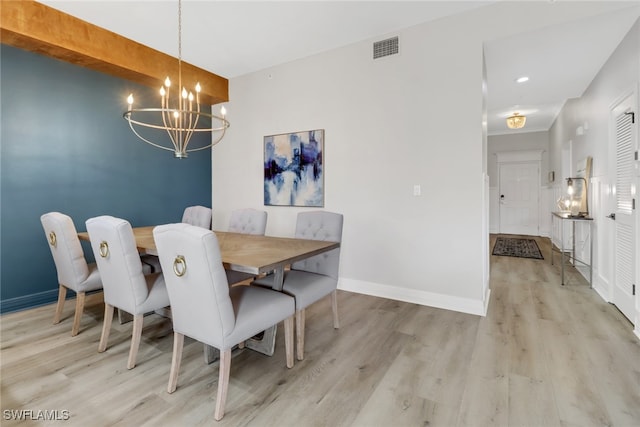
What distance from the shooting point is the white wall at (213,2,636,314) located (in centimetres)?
286

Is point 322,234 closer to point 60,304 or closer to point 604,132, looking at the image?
point 60,304

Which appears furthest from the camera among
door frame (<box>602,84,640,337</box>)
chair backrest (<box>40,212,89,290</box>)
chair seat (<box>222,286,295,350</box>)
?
door frame (<box>602,84,640,337</box>)

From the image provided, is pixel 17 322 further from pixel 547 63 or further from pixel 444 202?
pixel 547 63

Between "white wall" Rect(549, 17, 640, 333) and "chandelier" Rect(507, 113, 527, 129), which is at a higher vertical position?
"chandelier" Rect(507, 113, 527, 129)

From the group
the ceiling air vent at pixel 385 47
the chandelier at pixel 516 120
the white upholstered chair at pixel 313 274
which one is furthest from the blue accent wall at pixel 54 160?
the chandelier at pixel 516 120

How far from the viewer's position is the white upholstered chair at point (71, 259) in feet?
7.72

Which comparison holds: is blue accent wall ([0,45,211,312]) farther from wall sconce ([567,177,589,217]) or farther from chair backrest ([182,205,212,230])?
wall sconce ([567,177,589,217])

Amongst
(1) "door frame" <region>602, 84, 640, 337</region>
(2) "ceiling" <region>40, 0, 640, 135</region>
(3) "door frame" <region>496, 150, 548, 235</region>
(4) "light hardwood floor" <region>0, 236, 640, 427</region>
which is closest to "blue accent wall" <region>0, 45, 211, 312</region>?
(4) "light hardwood floor" <region>0, 236, 640, 427</region>

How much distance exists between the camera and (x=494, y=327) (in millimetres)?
2602

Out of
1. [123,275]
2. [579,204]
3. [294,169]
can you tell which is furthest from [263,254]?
[579,204]

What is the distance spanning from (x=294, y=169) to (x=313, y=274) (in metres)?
1.87

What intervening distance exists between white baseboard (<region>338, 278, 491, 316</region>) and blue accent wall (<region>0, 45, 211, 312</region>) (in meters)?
2.81

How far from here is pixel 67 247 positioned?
2359mm

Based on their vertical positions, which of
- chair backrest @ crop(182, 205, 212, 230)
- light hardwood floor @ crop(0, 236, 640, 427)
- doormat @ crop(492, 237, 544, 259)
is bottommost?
light hardwood floor @ crop(0, 236, 640, 427)
